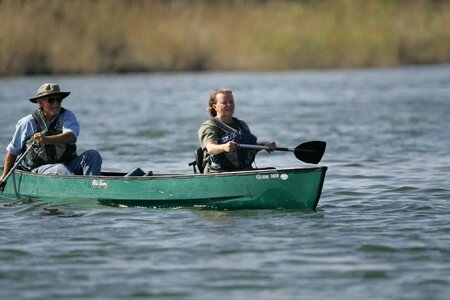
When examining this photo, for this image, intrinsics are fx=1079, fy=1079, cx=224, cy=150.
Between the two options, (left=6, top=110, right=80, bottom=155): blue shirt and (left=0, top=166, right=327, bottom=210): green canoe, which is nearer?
(left=0, top=166, right=327, bottom=210): green canoe

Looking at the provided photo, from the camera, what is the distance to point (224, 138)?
31.2 ft

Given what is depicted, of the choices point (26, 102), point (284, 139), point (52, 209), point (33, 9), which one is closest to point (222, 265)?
point (52, 209)

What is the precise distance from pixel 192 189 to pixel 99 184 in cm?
97

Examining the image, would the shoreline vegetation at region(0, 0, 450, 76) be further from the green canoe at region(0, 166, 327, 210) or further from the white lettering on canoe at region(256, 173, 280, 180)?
the white lettering on canoe at region(256, 173, 280, 180)

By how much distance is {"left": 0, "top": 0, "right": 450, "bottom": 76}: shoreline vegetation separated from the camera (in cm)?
2898

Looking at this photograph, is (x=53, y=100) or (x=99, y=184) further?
(x=53, y=100)

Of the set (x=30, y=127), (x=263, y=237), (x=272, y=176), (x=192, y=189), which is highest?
(x=30, y=127)

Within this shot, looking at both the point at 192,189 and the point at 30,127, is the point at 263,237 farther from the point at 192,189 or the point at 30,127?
the point at 30,127

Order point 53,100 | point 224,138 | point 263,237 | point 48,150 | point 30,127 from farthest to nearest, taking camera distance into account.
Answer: point 48,150, point 30,127, point 53,100, point 224,138, point 263,237

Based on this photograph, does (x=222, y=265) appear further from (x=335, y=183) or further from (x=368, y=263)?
(x=335, y=183)

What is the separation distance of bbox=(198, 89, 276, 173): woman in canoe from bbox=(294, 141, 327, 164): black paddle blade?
43 cm

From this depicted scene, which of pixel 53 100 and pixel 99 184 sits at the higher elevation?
pixel 53 100

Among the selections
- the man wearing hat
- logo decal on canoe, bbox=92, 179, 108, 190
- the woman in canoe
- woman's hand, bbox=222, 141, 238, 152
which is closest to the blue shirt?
the man wearing hat

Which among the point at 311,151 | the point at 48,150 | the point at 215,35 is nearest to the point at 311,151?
the point at 311,151
